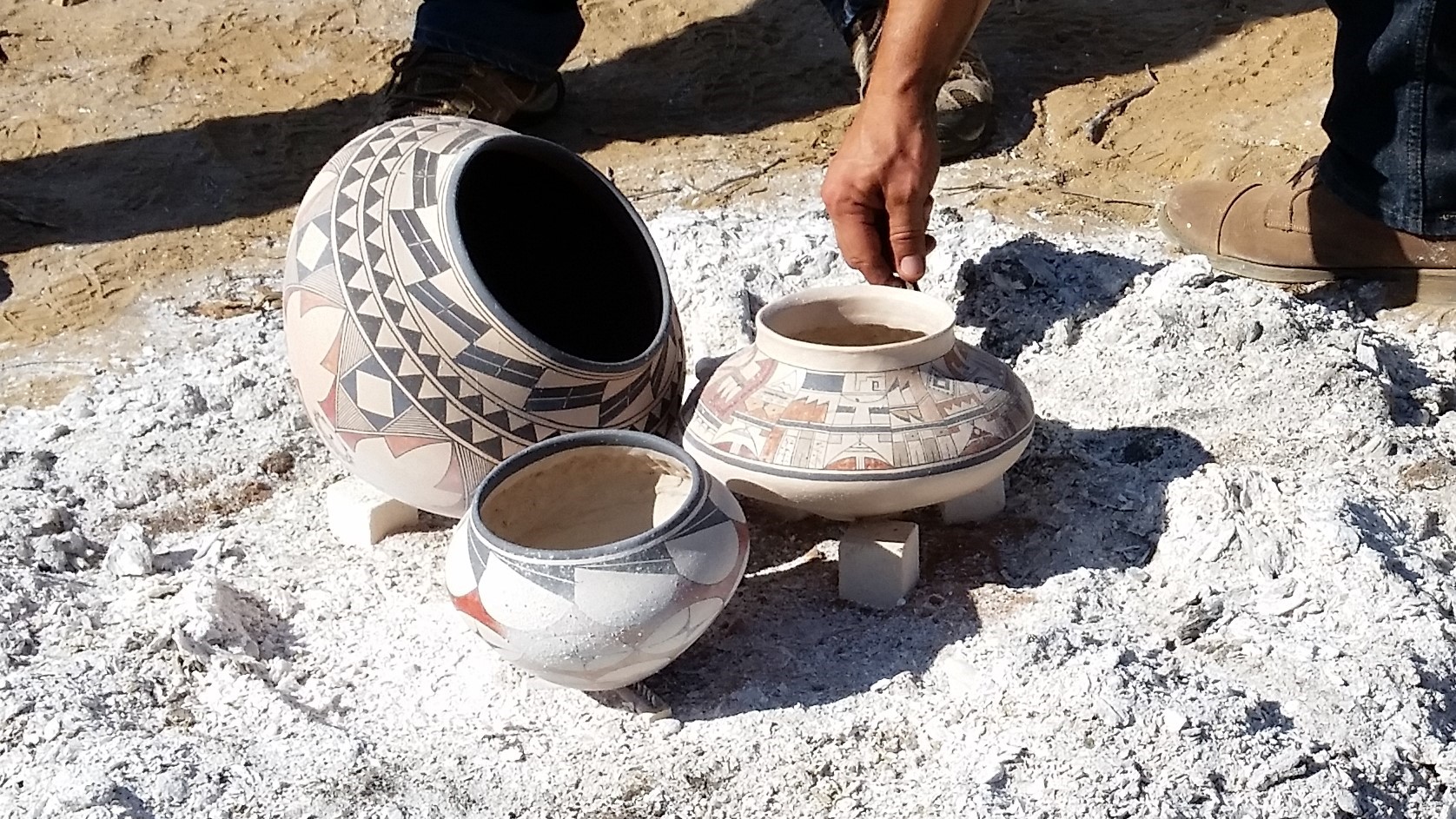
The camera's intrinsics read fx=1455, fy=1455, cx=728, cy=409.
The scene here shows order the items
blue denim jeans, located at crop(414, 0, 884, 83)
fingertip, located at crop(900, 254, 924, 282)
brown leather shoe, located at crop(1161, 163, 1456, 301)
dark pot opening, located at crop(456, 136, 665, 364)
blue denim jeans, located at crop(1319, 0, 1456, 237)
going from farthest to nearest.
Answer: blue denim jeans, located at crop(414, 0, 884, 83) → brown leather shoe, located at crop(1161, 163, 1456, 301) → blue denim jeans, located at crop(1319, 0, 1456, 237) → dark pot opening, located at crop(456, 136, 665, 364) → fingertip, located at crop(900, 254, 924, 282)

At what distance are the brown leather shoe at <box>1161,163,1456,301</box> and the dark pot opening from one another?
1.59 meters

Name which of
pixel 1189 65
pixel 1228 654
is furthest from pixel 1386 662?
pixel 1189 65

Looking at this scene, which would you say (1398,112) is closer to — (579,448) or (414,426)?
(579,448)

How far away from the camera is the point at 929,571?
2.41m

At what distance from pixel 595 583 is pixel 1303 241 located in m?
2.21

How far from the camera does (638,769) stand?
1987 millimetres

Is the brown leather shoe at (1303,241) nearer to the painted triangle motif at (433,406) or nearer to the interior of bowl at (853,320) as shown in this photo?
the interior of bowl at (853,320)

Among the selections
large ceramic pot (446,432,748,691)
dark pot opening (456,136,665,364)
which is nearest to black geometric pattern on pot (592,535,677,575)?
large ceramic pot (446,432,748,691)

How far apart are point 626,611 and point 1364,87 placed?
7.28 ft

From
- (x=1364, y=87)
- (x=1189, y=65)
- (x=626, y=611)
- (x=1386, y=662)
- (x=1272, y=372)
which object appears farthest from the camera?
(x=1189, y=65)

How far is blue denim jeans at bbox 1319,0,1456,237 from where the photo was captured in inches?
120

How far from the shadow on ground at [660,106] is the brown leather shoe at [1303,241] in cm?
110

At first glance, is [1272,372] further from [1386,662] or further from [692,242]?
[692,242]

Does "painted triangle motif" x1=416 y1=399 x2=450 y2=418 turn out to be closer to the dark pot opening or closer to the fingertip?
the dark pot opening
